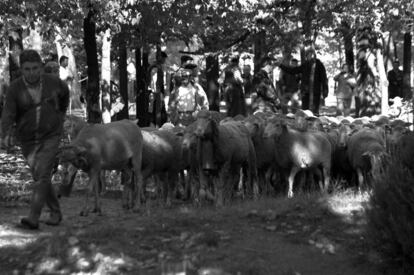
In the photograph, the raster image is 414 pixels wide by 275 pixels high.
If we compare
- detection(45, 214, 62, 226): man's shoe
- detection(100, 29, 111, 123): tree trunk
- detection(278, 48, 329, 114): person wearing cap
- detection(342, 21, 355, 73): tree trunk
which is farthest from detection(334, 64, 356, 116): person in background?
detection(45, 214, 62, 226): man's shoe

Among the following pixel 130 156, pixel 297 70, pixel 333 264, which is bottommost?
pixel 333 264

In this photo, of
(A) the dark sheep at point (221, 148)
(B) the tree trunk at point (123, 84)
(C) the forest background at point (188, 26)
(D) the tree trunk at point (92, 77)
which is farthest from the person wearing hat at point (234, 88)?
(A) the dark sheep at point (221, 148)

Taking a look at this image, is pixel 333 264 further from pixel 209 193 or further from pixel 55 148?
pixel 209 193

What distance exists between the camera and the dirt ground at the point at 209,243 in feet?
27.1

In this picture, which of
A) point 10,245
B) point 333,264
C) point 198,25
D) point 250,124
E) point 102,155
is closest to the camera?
point 333,264

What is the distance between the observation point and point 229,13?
19.2 meters

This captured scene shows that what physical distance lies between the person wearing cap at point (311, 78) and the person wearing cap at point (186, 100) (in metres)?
→ 7.39

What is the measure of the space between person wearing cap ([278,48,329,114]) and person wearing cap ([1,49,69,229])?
17.1 metres

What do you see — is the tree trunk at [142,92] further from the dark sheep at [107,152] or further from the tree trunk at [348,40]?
the dark sheep at [107,152]

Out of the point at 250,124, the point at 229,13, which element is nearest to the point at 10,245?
the point at 250,124

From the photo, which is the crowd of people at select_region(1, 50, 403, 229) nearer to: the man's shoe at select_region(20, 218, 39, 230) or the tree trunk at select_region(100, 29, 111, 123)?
the man's shoe at select_region(20, 218, 39, 230)

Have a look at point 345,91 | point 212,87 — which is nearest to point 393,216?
point 212,87

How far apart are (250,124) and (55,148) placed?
264 inches

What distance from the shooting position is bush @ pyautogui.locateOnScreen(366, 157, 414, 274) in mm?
7516
